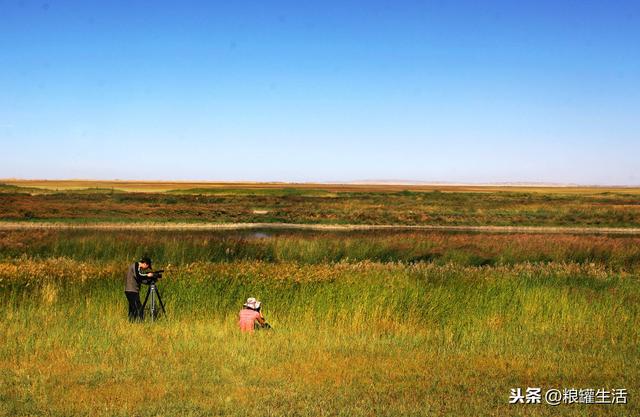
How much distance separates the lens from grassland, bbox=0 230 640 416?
338 inches

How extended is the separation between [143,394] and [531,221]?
61.0 m

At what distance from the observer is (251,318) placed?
12.7m

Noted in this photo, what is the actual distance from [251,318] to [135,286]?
3.26 m

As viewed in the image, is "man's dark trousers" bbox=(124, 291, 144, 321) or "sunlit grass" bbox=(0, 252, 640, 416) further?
"man's dark trousers" bbox=(124, 291, 144, 321)

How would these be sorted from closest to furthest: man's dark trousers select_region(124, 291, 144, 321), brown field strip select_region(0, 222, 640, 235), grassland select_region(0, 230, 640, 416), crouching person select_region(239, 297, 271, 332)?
grassland select_region(0, 230, 640, 416)
crouching person select_region(239, 297, 271, 332)
man's dark trousers select_region(124, 291, 144, 321)
brown field strip select_region(0, 222, 640, 235)

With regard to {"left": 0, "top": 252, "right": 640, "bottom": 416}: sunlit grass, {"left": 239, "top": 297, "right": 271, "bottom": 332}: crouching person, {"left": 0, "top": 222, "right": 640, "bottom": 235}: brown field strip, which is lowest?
{"left": 0, "top": 222, "right": 640, "bottom": 235}: brown field strip

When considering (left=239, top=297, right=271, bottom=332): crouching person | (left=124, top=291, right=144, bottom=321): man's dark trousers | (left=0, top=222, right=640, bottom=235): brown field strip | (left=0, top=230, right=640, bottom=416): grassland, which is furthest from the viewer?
(left=0, top=222, right=640, bottom=235): brown field strip

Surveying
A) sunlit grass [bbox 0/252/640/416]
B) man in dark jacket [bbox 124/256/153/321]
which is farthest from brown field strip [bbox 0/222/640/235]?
man in dark jacket [bbox 124/256/153/321]

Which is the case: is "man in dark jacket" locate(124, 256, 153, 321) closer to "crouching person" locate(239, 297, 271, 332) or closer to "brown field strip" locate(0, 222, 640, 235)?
"crouching person" locate(239, 297, 271, 332)

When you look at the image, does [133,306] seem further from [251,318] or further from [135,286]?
[251,318]

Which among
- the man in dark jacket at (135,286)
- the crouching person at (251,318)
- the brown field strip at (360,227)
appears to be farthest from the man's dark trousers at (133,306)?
the brown field strip at (360,227)

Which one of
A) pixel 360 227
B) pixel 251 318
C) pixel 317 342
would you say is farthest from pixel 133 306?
pixel 360 227

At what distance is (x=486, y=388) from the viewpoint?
30.4ft

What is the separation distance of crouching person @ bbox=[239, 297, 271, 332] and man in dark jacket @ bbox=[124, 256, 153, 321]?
2671mm
